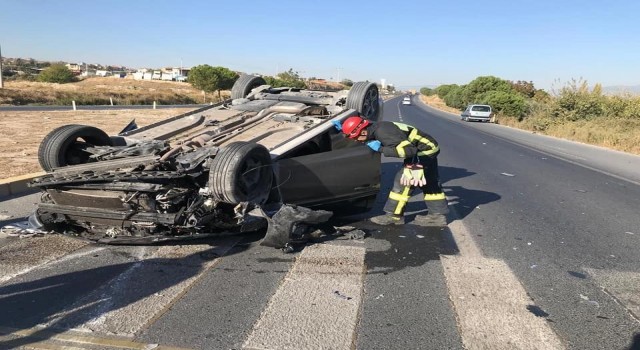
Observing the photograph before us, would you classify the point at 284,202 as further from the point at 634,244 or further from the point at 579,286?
the point at 634,244

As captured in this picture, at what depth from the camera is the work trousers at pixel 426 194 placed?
5996mm

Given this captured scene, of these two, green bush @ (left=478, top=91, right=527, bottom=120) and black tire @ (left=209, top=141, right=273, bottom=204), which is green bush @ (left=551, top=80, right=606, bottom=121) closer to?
green bush @ (left=478, top=91, right=527, bottom=120)

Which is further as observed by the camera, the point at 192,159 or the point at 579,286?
the point at 192,159

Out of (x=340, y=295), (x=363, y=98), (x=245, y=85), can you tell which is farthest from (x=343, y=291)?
(x=245, y=85)

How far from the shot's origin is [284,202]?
16.8ft

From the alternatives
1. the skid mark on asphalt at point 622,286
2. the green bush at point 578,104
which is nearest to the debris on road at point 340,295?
the skid mark on asphalt at point 622,286

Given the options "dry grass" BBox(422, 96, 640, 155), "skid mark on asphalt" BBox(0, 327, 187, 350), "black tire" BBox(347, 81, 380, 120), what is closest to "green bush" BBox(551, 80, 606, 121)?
"dry grass" BBox(422, 96, 640, 155)

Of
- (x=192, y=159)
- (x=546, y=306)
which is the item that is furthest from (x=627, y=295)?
(x=192, y=159)

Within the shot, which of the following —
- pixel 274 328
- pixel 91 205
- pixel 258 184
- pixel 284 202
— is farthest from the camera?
pixel 284 202

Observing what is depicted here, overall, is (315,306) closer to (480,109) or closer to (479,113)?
(479,113)

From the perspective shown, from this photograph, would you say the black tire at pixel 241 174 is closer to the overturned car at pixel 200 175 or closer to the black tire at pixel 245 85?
the overturned car at pixel 200 175

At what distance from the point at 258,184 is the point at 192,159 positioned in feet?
2.24

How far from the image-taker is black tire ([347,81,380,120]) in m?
7.10

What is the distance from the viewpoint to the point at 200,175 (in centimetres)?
446
